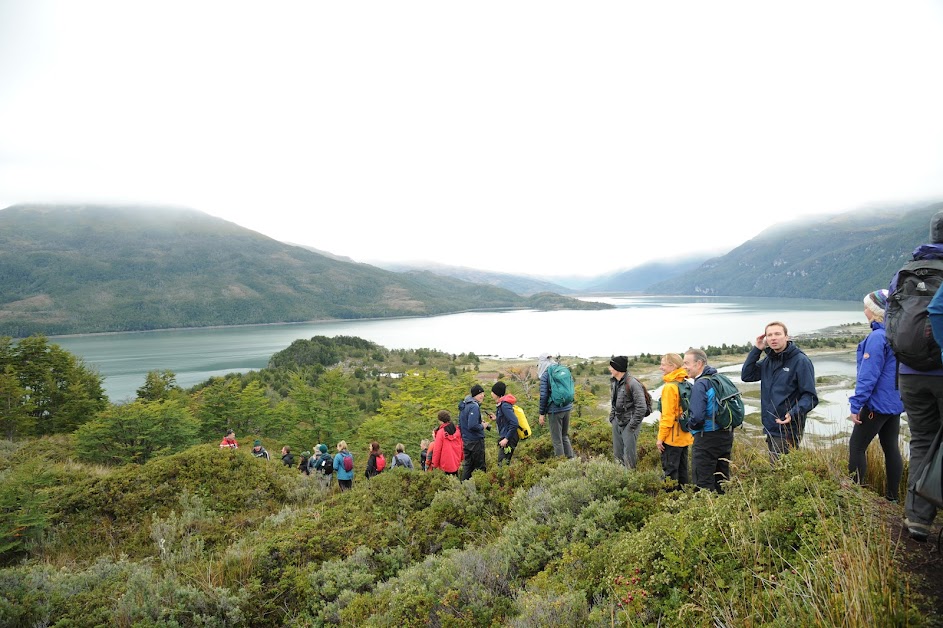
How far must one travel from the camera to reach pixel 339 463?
9.71 metres

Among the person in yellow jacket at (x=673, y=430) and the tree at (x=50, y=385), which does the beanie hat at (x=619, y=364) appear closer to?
the person in yellow jacket at (x=673, y=430)

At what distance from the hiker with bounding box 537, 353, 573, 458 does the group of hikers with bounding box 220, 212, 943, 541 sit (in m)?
0.02

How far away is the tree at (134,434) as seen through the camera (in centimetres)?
1455

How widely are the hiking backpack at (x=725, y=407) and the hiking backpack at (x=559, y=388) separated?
249 centimetres

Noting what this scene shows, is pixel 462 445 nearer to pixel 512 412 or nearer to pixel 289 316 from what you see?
pixel 512 412

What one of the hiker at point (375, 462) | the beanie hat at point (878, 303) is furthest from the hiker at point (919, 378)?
the hiker at point (375, 462)

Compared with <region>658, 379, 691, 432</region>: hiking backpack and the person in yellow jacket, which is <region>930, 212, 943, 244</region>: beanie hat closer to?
the person in yellow jacket

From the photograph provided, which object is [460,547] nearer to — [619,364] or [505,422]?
[505,422]

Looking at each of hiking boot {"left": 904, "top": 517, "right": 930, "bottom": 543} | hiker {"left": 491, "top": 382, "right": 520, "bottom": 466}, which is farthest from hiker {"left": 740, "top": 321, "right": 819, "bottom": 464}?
hiker {"left": 491, "top": 382, "right": 520, "bottom": 466}

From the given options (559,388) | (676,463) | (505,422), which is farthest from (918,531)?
(505,422)

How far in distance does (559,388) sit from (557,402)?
23 cm

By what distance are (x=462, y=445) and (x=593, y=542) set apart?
4090 mm

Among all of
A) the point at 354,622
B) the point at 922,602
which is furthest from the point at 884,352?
the point at 354,622

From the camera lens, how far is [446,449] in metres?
7.73
